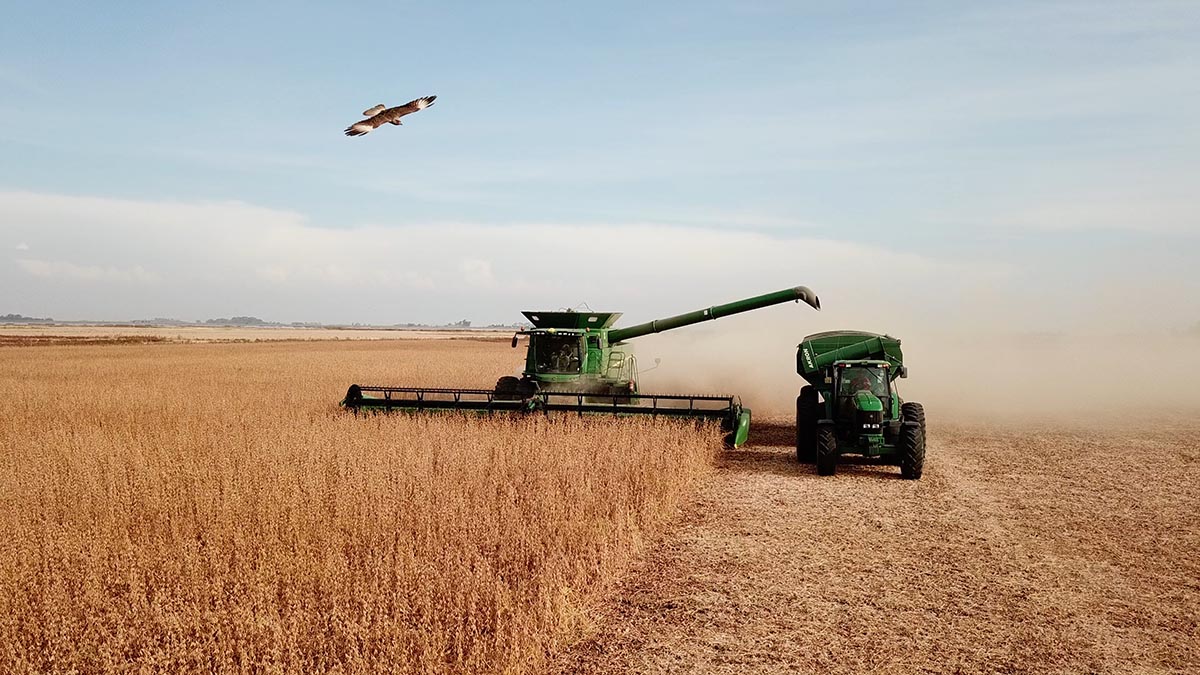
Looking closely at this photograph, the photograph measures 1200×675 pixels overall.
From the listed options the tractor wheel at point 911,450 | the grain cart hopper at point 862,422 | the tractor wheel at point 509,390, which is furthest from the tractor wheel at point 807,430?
the tractor wheel at point 509,390

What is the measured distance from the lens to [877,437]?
38.9 ft

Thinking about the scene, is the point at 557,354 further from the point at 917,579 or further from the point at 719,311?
the point at 917,579

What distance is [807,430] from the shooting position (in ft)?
43.6

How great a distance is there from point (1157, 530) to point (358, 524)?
8437 millimetres

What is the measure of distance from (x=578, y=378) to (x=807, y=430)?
4616 millimetres

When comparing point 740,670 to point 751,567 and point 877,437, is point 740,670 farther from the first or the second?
point 877,437

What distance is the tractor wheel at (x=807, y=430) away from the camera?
13148 mm

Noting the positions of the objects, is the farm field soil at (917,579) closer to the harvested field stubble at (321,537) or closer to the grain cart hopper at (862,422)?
the grain cart hopper at (862,422)

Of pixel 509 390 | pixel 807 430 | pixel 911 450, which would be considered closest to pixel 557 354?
pixel 509 390

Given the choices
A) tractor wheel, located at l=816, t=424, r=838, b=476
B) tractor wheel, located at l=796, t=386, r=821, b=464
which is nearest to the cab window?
tractor wheel, located at l=796, t=386, r=821, b=464

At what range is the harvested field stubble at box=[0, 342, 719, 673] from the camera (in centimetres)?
518

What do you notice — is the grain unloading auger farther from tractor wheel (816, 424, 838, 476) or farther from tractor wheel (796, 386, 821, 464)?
tractor wheel (816, 424, 838, 476)

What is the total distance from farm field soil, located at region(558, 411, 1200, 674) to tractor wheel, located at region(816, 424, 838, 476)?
0.87ft

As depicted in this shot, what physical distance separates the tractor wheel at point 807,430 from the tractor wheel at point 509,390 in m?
4.87
